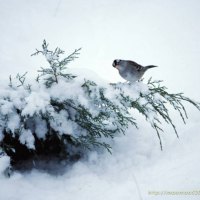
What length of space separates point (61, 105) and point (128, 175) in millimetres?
1192

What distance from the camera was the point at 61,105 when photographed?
3.86m

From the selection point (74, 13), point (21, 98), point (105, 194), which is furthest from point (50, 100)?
point (74, 13)

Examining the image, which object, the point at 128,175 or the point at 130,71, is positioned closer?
the point at 128,175

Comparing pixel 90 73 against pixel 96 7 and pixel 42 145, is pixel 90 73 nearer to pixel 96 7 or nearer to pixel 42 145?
pixel 42 145

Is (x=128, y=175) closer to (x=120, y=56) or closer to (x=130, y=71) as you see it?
(x=130, y=71)

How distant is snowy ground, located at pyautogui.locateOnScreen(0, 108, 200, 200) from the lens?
320 cm

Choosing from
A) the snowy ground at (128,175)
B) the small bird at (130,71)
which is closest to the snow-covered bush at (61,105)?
the snowy ground at (128,175)

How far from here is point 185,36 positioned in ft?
31.6

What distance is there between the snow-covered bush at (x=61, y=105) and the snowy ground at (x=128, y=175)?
1.31ft

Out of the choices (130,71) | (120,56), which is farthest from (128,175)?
(120,56)

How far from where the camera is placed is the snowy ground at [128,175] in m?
3.20

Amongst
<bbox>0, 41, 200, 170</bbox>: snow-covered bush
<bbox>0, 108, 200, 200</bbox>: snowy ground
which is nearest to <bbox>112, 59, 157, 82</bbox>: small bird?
<bbox>0, 41, 200, 170</bbox>: snow-covered bush

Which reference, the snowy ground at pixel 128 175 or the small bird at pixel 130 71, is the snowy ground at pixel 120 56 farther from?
the small bird at pixel 130 71

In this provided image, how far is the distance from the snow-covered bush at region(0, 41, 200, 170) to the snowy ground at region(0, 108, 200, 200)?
1.31 feet
